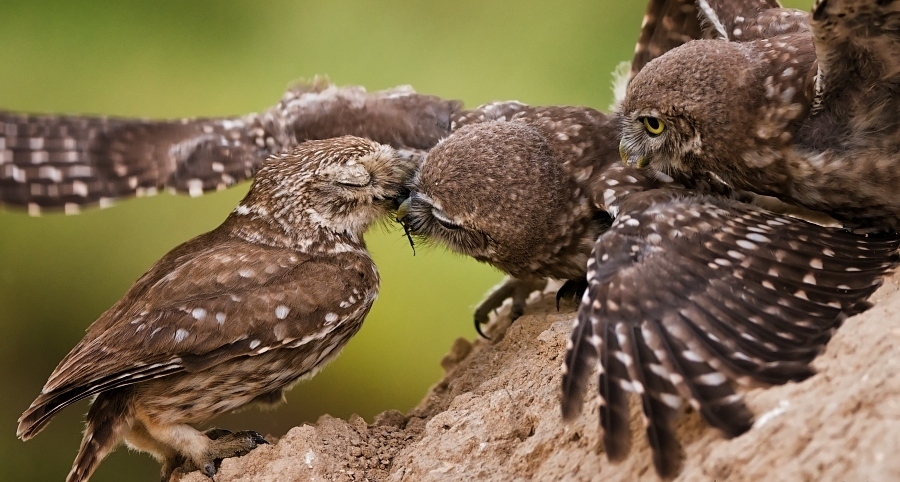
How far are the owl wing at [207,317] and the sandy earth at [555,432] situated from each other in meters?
0.37

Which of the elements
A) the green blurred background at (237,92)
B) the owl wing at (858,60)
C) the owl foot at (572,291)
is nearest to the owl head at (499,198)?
the owl foot at (572,291)

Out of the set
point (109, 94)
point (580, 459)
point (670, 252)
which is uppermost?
point (109, 94)

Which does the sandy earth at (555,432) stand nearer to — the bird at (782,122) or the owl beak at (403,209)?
the bird at (782,122)

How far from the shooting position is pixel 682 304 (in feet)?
7.29

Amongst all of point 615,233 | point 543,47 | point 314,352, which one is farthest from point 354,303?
point 543,47

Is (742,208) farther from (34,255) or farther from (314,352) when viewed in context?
(34,255)

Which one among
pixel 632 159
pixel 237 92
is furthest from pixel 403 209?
pixel 237 92

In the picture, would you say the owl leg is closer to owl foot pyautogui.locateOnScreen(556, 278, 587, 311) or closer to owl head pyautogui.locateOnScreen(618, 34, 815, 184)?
owl foot pyautogui.locateOnScreen(556, 278, 587, 311)

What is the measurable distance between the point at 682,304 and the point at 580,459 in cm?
51

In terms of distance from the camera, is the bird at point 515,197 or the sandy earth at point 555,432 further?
the bird at point 515,197

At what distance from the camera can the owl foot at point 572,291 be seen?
348 centimetres

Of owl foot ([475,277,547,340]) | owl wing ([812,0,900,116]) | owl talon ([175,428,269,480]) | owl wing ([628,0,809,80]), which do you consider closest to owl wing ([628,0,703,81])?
owl wing ([628,0,809,80])

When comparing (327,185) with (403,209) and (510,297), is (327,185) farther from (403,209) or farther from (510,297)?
(510,297)

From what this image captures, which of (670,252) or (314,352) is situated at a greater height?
(670,252)
